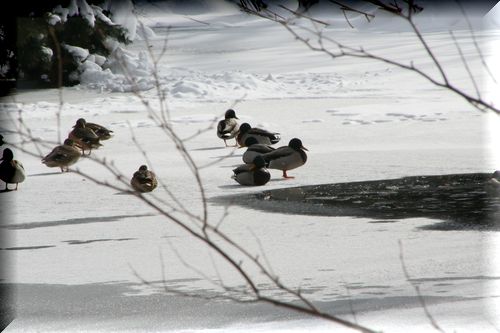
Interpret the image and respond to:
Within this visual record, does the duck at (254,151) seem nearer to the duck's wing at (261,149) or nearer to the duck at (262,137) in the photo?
the duck's wing at (261,149)

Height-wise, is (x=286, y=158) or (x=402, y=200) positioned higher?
(x=402, y=200)

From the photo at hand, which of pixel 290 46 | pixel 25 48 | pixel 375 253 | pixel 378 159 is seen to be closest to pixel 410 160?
pixel 378 159

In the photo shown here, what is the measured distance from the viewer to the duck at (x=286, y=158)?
29.8 feet

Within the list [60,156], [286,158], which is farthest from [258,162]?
[60,156]

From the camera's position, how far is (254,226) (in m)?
6.70

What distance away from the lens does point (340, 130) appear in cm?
1239

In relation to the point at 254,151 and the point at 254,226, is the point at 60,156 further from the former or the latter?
the point at 254,226

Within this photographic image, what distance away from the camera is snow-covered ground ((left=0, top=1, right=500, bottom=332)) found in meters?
4.38

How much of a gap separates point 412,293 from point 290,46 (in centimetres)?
1698

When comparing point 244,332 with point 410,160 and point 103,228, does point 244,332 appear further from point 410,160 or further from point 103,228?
point 410,160

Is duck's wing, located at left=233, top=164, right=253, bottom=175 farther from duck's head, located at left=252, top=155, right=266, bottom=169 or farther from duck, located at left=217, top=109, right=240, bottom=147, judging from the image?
duck, located at left=217, top=109, right=240, bottom=147

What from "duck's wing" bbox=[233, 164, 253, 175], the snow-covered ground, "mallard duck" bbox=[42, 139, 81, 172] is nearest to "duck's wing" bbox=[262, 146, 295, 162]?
the snow-covered ground

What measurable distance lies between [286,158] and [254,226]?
2427mm

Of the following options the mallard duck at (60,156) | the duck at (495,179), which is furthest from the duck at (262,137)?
the duck at (495,179)
